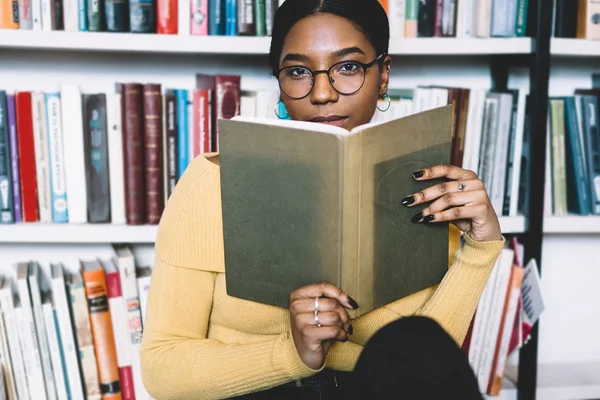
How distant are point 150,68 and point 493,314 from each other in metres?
0.92

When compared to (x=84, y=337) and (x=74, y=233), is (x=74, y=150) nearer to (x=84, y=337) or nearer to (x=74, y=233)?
(x=74, y=233)

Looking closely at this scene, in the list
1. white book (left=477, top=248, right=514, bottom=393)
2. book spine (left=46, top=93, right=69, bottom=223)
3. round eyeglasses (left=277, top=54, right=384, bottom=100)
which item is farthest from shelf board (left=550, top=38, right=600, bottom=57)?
book spine (left=46, top=93, right=69, bottom=223)

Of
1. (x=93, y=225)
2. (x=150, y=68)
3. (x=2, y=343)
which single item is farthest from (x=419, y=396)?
(x=150, y=68)

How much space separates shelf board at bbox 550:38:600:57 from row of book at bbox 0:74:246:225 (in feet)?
1.93

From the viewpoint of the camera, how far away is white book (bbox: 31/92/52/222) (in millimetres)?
1234

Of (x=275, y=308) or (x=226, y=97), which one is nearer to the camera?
(x=275, y=308)

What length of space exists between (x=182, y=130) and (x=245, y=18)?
9.6 inches

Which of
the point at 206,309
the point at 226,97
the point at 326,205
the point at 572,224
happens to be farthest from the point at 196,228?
the point at 572,224

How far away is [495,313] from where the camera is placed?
1393 millimetres

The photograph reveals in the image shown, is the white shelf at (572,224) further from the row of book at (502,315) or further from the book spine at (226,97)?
the book spine at (226,97)

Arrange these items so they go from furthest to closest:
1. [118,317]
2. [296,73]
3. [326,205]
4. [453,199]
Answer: [118,317] < [296,73] < [453,199] < [326,205]

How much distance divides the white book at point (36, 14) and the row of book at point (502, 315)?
1.01 meters

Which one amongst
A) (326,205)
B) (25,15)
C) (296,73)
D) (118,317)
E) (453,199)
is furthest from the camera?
(118,317)

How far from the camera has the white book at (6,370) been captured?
1.26 m
